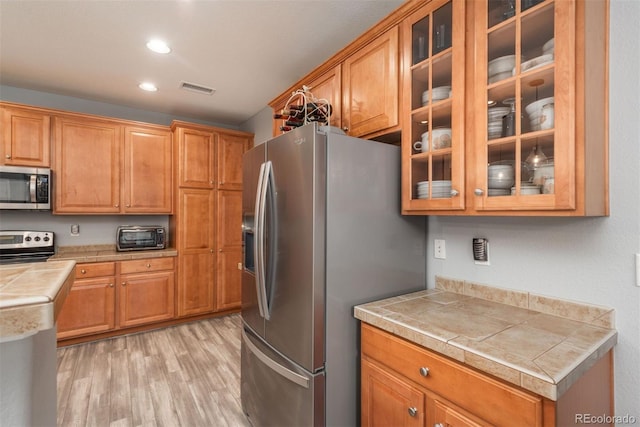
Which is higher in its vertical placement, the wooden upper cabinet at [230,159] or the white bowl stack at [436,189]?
the wooden upper cabinet at [230,159]

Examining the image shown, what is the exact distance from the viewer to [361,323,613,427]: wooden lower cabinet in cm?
96

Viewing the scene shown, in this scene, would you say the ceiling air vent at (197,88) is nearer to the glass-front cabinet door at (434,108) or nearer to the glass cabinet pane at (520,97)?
the glass-front cabinet door at (434,108)

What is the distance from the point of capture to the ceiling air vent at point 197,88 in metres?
3.13

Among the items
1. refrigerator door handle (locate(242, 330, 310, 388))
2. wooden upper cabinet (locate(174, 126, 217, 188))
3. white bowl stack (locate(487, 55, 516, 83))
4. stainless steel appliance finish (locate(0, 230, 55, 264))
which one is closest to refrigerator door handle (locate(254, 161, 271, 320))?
refrigerator door handle (locate(242, 330, 310, 388))

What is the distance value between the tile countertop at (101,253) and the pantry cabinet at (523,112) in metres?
3.16

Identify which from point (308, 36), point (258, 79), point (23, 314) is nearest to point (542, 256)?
point (23, 314)

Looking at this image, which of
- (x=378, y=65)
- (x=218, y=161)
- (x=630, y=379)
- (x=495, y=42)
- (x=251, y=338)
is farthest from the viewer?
(x=218, y=161)

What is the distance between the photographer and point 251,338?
1.98 metres

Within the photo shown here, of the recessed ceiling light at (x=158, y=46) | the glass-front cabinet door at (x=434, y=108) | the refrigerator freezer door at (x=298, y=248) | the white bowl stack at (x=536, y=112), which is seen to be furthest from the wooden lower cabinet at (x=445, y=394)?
the recessed ceiling light at (x=158, y=46)

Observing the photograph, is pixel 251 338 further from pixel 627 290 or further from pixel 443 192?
pixel 627 290

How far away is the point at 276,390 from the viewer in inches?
66.2

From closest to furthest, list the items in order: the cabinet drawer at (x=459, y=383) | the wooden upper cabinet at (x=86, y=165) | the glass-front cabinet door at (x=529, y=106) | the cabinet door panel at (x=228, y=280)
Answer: the cabinet drawer at (x=459, y=383) → the glass-front cabinet door at (x=529, y=106) → the wooden upper cabinet at (x=86, y=165) → the cabinet door panel at (x=228, y=280)

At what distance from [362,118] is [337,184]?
601mm

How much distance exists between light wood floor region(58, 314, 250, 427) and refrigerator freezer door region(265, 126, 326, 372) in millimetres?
994
